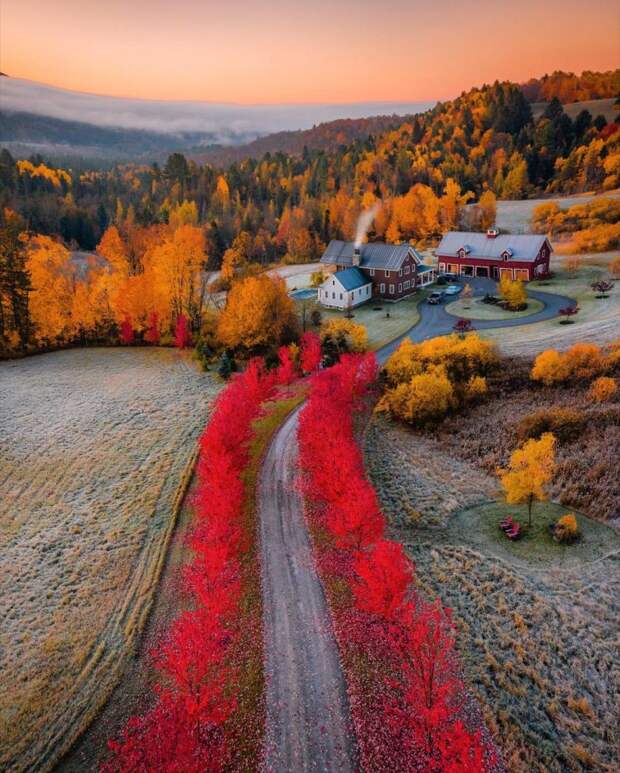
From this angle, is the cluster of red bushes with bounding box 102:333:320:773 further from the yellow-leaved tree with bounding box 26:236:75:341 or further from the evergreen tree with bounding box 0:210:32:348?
the evergreen tree with bounding box 0:210:32:348

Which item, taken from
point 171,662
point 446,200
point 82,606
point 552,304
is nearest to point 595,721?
point 171,662

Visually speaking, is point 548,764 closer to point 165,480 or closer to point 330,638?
point 330,638

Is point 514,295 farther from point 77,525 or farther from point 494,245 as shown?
point 77,525

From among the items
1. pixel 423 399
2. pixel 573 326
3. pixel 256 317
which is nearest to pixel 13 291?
pixel 256 317

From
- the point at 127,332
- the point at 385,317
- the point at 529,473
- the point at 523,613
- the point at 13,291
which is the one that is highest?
the point at 13,291

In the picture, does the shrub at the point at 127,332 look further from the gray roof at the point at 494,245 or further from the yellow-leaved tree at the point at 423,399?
the gray roof at the point at 494,245

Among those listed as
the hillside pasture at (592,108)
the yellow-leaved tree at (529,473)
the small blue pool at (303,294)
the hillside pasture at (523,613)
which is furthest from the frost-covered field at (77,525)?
the hillside pasture at (592,108)

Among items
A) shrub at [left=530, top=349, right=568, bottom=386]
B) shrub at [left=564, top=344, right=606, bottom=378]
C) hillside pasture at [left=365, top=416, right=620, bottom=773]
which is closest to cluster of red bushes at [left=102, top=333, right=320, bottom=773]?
hillside pasture at [left=365, top=416, right=620, bottom=773]
